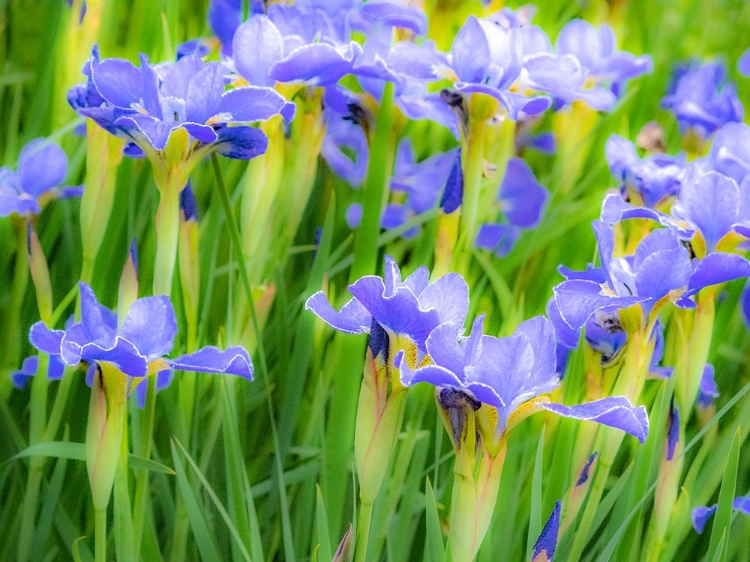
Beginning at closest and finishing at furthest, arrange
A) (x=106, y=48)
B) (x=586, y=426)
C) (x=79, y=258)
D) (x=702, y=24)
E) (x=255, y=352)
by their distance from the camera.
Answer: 1. (x=586, y=426)
2. (x=255, y=352)
3. (x=79, y=258)
4. (x=106, y=48)
5. (x=702, y=24)

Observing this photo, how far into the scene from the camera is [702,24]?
6.92 ft

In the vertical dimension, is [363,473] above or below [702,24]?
below

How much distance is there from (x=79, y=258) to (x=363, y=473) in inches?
24.5

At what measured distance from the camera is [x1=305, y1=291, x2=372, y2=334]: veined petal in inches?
22.2

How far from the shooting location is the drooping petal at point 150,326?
2.06 ft

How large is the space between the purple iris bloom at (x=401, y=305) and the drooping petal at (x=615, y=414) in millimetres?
85

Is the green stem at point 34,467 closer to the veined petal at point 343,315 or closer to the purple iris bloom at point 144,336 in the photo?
the purple iris bloom at point 144,336

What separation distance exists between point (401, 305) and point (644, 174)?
19.2 inches

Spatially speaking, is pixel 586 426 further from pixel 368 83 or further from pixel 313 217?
pixel 313 217

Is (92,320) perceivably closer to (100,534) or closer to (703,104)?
(100,534)

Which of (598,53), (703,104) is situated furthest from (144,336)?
(703,104)

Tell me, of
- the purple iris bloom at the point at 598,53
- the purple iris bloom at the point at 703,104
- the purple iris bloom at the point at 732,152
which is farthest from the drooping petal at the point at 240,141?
the purple iris bloom at the point at 703,104

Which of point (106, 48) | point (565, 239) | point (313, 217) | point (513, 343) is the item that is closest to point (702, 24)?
point (565, 239)

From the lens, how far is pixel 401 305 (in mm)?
527
